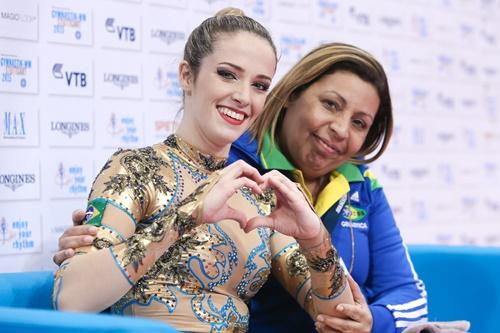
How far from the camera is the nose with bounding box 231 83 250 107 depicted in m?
1.66

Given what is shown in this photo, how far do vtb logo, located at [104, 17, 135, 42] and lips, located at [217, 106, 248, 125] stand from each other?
0.69m

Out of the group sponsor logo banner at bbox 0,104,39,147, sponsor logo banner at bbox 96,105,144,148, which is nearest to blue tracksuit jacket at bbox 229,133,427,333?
sponsor logo banner at bbox 96,105,144,148

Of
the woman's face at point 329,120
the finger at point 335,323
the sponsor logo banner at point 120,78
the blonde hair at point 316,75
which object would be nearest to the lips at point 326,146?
the woman's face at point 329,120

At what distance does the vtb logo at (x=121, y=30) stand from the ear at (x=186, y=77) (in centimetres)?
57

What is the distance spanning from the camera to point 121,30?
2.24m

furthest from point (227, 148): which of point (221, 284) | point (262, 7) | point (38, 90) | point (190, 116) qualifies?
point (262, 7)

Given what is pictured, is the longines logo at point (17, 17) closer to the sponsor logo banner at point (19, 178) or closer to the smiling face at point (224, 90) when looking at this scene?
the sponsor logo banner at point (19, 178)

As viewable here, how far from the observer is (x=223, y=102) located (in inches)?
65.2

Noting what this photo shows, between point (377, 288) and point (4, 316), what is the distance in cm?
113

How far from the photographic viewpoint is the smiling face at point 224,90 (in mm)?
1654

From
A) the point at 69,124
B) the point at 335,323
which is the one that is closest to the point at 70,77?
the point at 69,124

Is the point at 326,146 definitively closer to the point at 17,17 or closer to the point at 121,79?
the point at 121,79

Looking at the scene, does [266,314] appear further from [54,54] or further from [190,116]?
[54,54]

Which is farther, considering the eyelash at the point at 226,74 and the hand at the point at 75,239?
the eyelash at the point at 226,74
